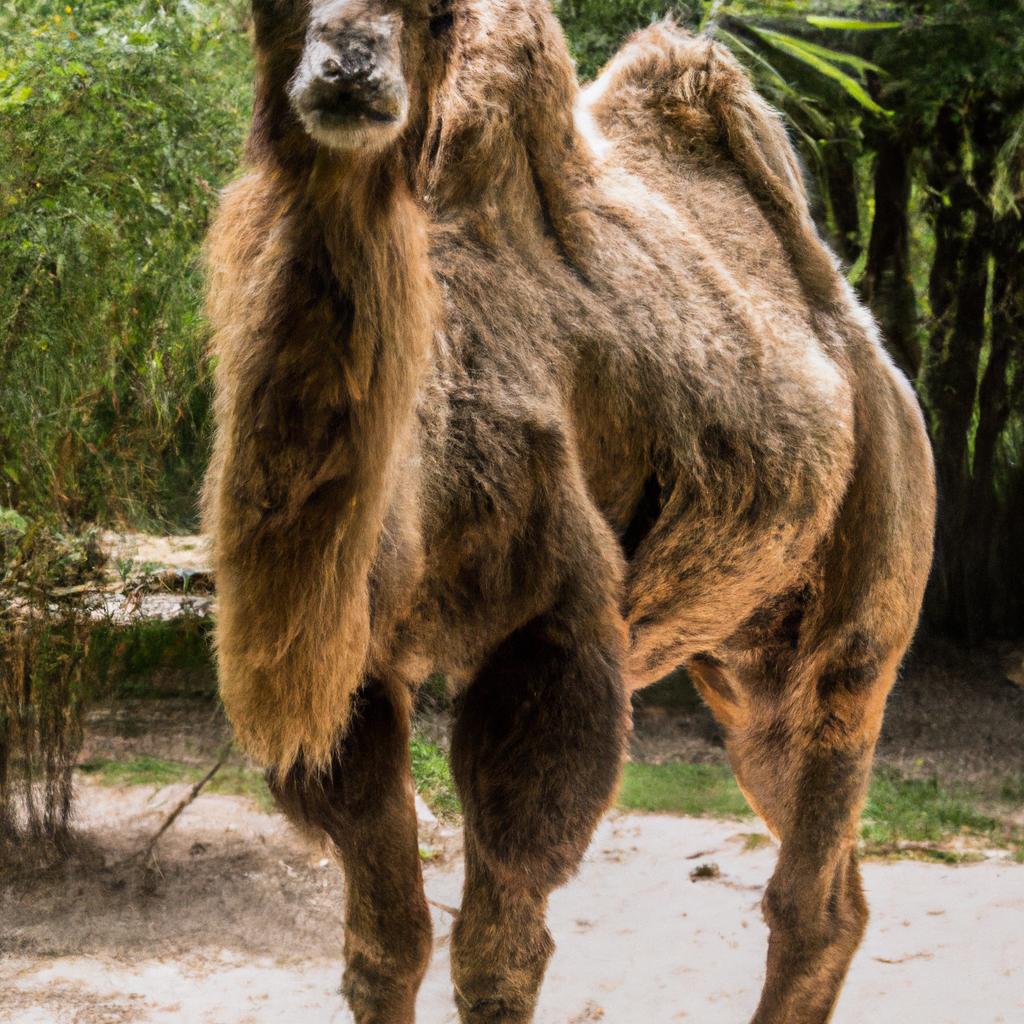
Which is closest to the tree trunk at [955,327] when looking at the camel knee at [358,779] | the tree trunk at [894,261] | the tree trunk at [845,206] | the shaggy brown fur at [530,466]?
the tree trunk at [894,261]

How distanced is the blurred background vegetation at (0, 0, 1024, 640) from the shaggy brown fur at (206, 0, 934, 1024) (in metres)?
0.60

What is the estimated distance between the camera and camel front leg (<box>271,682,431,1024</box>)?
7.45ft

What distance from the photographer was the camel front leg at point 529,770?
87.3 inches

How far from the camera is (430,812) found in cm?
490

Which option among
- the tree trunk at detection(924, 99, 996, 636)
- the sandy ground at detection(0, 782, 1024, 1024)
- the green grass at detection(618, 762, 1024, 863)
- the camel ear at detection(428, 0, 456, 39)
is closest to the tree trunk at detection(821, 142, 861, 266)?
the tree trunk at detection(924, 99, 996, 636)

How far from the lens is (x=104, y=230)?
4.12m

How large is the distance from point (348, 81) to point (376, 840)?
4.27ft

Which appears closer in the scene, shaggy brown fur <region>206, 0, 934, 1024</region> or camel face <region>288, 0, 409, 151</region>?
camel face <region>288, 0, 409, 151</region>

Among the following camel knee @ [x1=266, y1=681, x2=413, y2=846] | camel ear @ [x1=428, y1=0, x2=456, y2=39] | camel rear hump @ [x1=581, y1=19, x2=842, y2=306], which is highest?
camel ear @ [x1=428, y1=0, x2=456, y2=39]

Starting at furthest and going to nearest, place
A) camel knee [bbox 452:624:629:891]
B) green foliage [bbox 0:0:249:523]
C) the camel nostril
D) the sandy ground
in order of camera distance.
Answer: green foliage [bbox 0:0:249:523], the sandy ground, camel knee [bbox 452:624:629:891], the camel nostril

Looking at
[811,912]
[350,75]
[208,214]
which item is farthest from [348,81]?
[208,214]

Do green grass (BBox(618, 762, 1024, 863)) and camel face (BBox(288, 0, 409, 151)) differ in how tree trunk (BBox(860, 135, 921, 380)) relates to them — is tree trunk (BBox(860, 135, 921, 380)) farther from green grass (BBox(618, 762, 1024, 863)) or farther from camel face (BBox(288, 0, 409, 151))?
camel face (BBox(288, 0, 409, 151))

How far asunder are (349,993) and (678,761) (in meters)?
3.59

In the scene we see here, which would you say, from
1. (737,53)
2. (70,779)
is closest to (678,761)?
(70,779)
